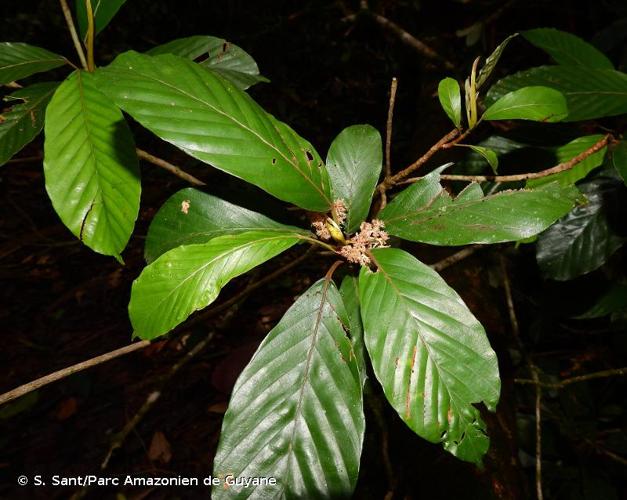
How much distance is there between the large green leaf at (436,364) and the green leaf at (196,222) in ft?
0.89

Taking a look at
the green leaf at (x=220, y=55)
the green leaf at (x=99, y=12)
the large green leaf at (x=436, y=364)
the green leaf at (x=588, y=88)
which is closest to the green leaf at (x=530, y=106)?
the green leaf at (x=588, y=88)

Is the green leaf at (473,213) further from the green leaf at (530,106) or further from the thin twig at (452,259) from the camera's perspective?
the thin twig at (452,259)

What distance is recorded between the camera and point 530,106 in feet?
2.40

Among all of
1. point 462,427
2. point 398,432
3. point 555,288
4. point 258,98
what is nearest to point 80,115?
point 462,427

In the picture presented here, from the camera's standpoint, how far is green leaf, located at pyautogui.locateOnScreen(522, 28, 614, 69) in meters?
1.11

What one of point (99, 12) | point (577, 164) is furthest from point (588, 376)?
point (99, 12)

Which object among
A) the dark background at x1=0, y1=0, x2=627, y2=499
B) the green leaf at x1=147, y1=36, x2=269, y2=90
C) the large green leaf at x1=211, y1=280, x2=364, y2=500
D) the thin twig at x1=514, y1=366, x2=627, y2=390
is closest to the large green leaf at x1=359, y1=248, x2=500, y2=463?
the large green leaf at x1=211, y1=280, x2=364, y2=500

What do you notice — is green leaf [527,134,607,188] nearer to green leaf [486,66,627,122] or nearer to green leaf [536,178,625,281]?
green leaf [486,66,627,122]

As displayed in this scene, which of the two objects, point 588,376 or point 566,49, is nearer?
point 566,49

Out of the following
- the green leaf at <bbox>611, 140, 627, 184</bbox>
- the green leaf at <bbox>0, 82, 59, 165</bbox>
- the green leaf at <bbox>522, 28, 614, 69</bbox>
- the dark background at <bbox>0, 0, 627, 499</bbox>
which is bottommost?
the dark background at <bbox>0, 0, 627, 499</bbox>

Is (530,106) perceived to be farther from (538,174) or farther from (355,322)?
(355,322)

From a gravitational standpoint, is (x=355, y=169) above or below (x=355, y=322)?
above

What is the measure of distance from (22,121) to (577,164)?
4.21 ft

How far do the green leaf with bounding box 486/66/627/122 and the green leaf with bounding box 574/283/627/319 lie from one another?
75 centimetres
